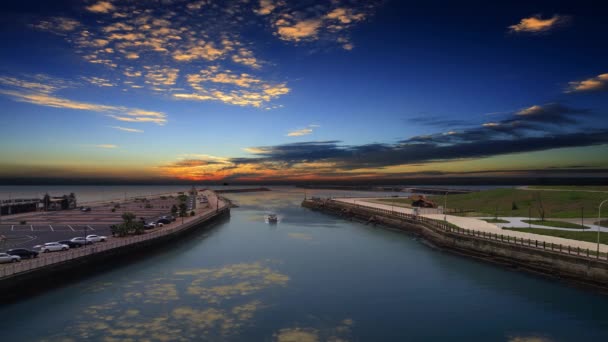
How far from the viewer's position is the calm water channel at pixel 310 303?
35812mm

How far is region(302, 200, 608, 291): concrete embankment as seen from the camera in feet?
156

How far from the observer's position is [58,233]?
7781 centimetres

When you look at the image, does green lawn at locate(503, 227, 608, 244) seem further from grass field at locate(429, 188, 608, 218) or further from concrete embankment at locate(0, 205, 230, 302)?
concrete embankment at locate(0, 205, 230, 302)

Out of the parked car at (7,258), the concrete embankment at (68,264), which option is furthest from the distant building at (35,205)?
the parked car at (7,258)

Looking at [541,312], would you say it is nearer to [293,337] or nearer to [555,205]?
[293,337]

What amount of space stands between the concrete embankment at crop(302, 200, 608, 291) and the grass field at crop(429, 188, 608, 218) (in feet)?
102

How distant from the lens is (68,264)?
52219 mm

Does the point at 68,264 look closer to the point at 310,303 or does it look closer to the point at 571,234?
the point at 310,303

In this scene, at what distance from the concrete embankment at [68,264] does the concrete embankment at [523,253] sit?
193ft

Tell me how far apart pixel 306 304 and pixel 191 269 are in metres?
24.5

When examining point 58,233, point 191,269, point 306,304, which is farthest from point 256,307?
point 58,233

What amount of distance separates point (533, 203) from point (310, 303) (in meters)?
95.5

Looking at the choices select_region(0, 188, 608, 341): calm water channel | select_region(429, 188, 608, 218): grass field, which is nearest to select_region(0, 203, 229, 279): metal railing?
select_region(0, 188, 608, 341): calm water channel

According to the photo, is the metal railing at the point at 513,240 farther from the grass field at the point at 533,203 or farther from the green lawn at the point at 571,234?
the grass field at the point at 533,203
